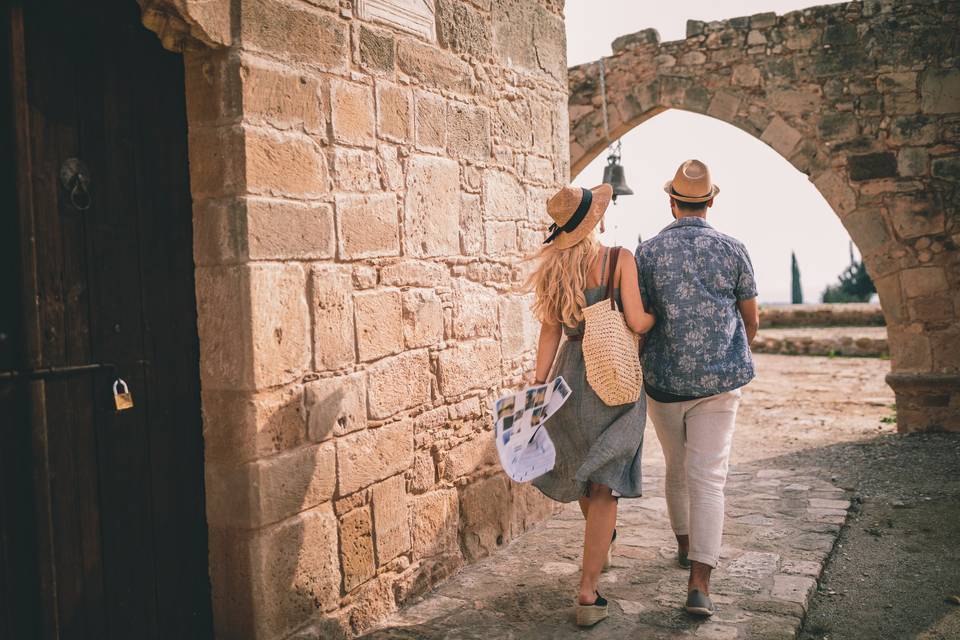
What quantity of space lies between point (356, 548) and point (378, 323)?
0.86 metres

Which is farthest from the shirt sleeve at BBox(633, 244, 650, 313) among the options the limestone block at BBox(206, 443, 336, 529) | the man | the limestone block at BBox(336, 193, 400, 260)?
the limestone block at BBox(206, 443, 336, 529)

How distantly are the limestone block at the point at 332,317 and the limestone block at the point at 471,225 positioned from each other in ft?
2.95

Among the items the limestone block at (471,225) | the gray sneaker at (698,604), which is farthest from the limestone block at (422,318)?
the gray sneaker at (698,604)

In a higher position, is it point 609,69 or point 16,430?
point 609,69

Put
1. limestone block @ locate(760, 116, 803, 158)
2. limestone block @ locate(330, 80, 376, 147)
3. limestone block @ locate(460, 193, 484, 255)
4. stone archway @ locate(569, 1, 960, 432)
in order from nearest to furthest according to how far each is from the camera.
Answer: limestone block @ locate(330, 80, 376, 147) < limestone block @ locate(460, 193, 484, 255) < stone archway @ locate(569, 1, 960, 432) < limestone block @ locate(760, 116, 803, 158)

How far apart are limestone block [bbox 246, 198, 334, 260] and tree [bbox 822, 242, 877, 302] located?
76.5 ft

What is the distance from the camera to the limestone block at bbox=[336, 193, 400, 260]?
117 inches

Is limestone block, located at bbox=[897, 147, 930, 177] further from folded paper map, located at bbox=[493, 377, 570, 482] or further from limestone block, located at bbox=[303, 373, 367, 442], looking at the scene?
limestone block, located at bbox=[303, 373, 367, 442]

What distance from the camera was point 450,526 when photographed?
12.0 ft

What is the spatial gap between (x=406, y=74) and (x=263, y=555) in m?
1.99

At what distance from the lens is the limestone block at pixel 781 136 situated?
8.16m

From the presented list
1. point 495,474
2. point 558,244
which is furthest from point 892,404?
point 558,244

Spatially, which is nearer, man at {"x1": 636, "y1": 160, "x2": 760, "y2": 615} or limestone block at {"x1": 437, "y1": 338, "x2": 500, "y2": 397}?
man at {"x1": 636, "y1": 160, "x2": 760, "y2": 615}

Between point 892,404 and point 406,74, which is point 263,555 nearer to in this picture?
point 406,74
